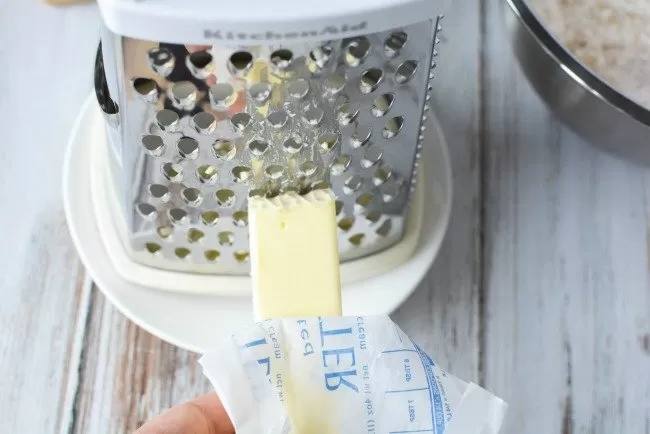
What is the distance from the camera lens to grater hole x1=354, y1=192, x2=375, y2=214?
0.49 m

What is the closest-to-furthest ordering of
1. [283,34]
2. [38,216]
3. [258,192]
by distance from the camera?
1. [283,34]
2. [258,192]
3. [38,216]

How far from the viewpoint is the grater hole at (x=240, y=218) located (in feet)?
1.57

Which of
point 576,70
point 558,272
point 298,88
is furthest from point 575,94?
point 298,88

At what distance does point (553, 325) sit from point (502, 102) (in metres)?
0.18

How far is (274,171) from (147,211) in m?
0.08

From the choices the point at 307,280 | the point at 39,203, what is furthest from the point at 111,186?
the point at 307,280

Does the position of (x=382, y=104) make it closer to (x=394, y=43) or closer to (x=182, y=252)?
(x=394, y=43)

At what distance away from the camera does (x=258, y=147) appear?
0.43 metres

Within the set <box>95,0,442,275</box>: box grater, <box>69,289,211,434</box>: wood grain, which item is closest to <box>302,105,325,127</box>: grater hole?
<box>95,0,442,275</box>: box grater

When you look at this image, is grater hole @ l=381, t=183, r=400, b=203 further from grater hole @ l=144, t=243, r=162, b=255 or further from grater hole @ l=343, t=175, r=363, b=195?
grater hole @ l=144, t=243, r=162, b=255

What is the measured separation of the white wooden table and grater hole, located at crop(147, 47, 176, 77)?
0.24 meters

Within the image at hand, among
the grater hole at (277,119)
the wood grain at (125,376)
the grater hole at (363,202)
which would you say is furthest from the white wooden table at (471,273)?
the grater hole at (277,119)

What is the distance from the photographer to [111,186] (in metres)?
0.54

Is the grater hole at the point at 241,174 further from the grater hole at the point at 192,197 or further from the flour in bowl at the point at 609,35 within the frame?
the flour in bowl at the point at 609,35
